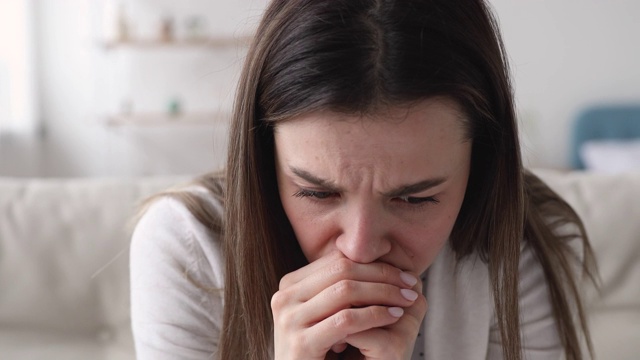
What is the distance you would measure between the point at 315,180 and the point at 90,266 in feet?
2.59

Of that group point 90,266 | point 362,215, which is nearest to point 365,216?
point 362,215

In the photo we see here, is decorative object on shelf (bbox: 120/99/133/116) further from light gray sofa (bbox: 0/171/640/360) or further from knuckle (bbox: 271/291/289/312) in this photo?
knuckle (bbox: 271/291/289/312)

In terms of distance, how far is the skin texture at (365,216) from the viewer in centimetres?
82

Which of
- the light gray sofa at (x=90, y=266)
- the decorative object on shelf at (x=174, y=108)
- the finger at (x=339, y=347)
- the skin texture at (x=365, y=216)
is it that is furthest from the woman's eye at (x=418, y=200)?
the decorative object on shelf at (x=174, y=108)

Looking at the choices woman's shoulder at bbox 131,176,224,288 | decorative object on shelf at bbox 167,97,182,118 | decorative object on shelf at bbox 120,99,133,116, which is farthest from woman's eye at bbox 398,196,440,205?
decorative object on shelf at bbox 120,99,133,116

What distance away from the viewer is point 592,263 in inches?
49.8

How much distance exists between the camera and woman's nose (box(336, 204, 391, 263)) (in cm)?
85

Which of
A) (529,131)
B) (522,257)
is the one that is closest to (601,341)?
(522,257)

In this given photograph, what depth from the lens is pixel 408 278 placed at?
3.05ft

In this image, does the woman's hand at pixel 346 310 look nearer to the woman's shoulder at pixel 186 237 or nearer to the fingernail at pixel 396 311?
the fingernail at pixel 396 311

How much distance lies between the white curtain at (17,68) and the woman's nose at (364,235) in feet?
12.2

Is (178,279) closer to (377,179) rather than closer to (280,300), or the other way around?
(280,300)

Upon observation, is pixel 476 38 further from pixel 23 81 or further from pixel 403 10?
pixel 23 81

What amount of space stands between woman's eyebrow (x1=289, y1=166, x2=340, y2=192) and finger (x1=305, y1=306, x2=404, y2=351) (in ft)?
0.49
